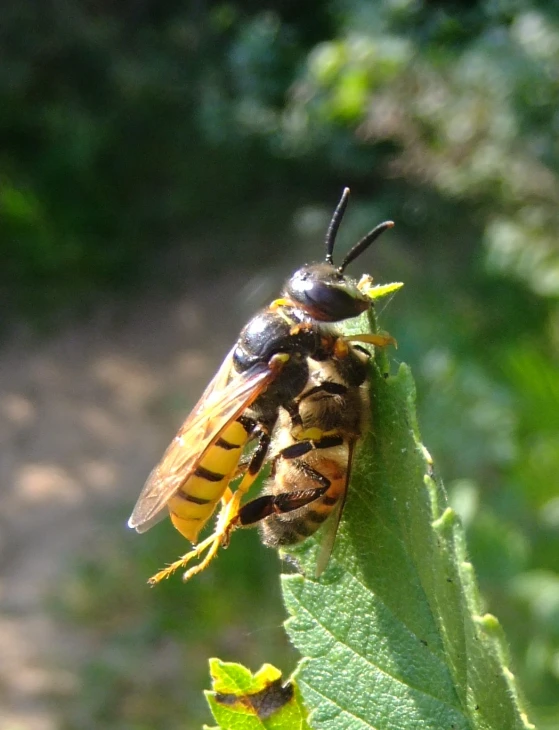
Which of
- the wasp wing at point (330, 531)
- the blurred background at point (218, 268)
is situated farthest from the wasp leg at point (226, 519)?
the blurred background at point (218, 268)

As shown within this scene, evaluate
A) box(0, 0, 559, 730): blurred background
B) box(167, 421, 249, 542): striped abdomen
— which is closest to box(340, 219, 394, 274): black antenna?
box(167, 421, 249, 542): striped abdomen

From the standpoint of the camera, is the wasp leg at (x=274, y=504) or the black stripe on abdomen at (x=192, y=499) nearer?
the wasp leg at (x=274, y=504)

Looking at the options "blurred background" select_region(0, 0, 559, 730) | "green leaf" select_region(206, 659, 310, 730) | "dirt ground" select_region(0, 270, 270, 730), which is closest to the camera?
"green leaf" select_region(206, 659, 310, 730)

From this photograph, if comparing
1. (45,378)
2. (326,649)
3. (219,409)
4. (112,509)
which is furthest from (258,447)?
(45,378)

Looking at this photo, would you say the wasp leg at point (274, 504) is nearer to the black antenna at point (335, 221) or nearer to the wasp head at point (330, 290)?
the wasp head at point (330, 290)

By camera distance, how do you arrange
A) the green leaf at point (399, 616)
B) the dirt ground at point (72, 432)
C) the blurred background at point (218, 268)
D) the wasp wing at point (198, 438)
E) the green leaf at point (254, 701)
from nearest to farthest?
the green leaf at point (399, 616), the green leaf at point (254, 701), the wasp wing at point (198, 438), the blurred background at point (218, 268), the dirt ground at point (72, 432)

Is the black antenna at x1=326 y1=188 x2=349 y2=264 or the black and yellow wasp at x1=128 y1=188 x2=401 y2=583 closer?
the black and yellow wasp at x1=128 y1=188 x2=401 y2=583

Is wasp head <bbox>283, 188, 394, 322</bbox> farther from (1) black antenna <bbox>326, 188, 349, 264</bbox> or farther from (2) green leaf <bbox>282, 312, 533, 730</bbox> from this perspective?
(2) green leaf <bbox>282, 312, 533, 730</bbox>
